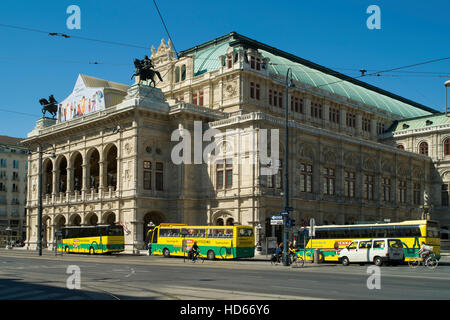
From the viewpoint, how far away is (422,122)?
89.2 meters

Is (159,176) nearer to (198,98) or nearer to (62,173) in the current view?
(198,98)

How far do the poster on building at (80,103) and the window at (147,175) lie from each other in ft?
37.3

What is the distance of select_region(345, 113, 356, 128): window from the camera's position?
84.3 meters

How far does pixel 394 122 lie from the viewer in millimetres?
93375

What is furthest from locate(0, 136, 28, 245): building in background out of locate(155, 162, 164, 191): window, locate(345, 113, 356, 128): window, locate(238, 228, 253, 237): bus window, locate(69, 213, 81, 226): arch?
locate(238, 228, 253, 237): bus window

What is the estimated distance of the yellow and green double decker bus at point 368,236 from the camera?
1641 inches

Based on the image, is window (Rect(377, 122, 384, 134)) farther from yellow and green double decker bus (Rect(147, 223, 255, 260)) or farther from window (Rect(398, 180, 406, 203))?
yellow and green double decker bus (Rect(147, 223, 255, 260))

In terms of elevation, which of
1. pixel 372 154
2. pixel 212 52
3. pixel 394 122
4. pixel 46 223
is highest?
pixel 212 52

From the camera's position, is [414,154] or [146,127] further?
[414,154]

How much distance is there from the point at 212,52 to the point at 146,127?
18370 millimetres

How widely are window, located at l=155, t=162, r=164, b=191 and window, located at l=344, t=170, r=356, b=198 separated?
75.6ft
